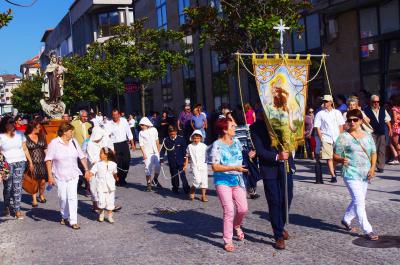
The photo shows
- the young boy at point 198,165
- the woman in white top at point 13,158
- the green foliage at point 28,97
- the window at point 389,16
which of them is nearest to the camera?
the woman in white top at point 13,158

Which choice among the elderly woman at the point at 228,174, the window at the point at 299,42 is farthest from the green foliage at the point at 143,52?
the elderly woman at the point at 228,174

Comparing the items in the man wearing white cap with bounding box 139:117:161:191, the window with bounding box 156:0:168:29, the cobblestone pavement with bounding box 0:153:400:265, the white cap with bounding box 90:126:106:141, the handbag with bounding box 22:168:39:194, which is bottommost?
the cobblestone pavement with bounding box 0:153:400:265

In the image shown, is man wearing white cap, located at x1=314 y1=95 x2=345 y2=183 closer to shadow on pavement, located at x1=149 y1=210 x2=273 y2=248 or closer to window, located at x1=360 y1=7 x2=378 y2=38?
shadow on pavement, located at x1=149 y1=210 x2=273 y2=248

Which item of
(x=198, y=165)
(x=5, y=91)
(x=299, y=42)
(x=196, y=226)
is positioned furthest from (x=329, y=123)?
(x=5, y=91)

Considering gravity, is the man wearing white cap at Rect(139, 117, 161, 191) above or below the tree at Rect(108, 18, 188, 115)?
below

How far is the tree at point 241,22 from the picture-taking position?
1490 cm

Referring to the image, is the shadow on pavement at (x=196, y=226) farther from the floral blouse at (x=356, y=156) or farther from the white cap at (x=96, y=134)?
the white cap at (x=96, y=134)

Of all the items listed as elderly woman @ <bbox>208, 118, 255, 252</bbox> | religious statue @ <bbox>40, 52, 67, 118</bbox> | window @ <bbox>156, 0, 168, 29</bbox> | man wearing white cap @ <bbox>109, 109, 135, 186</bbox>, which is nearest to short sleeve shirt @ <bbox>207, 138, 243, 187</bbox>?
elderly woman @ <bbox>208, 118, 255, 252</bbox>

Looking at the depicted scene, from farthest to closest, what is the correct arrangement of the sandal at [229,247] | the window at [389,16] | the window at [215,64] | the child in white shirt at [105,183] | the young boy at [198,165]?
the window at [215,64] → the window at [389,16] → the young boy at [198,165] → the child in white shirt at [105,183] → the sandal at [229,247]

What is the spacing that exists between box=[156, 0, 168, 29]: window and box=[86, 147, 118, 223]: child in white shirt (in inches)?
1074

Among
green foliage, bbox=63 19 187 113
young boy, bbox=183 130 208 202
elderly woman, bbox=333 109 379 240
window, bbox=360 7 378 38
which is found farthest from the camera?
green foliage, bbox=63 19 187 113

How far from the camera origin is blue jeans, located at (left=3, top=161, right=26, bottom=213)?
1023cm

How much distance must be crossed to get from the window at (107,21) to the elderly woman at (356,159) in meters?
44.2

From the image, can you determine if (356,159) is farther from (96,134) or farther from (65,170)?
(96,134)
